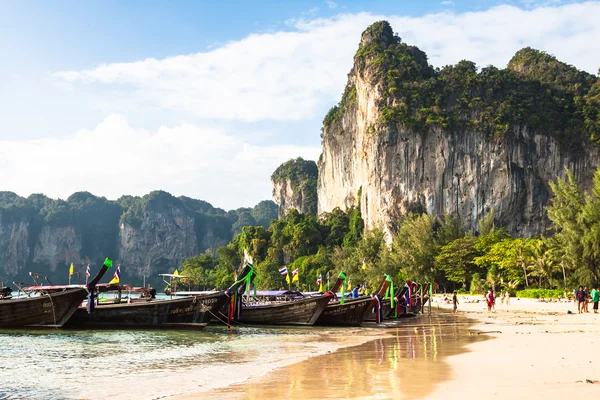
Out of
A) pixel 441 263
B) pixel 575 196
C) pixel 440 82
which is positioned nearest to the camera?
pixel 575 196

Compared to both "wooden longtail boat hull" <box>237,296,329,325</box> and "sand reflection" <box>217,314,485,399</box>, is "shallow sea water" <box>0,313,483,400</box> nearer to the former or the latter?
"sand reflection" <box>217,314,485,399</box>

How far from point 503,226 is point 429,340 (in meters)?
65.5

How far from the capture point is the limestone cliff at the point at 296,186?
145m

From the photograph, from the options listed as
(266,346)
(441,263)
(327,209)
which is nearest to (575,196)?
(441,263)

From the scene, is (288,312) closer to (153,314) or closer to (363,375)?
(153,314)

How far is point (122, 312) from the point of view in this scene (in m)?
24.2

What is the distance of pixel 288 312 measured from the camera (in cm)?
2578

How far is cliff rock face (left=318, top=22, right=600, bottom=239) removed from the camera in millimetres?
80438

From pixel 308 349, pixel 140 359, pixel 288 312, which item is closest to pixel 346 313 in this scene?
pixel 288 312

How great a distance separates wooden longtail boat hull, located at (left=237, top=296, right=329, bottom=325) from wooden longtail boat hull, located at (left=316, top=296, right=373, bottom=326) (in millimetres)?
515

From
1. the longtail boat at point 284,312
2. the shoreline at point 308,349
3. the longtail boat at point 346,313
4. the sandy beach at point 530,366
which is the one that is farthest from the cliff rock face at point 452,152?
the sandy beach at point 530,366

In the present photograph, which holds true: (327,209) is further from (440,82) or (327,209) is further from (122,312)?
(122,312)

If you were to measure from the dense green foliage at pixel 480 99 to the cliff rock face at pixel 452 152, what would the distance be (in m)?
0.17

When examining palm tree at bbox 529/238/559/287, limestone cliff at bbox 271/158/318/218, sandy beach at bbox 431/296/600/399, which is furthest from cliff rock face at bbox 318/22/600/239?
sandy beach at bbox 431/296/600/399
